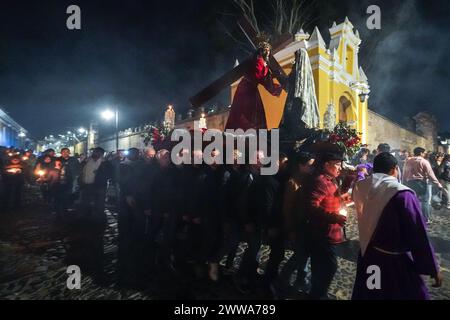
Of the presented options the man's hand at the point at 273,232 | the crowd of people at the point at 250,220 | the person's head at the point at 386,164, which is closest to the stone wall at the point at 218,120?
the crowd of people at the point at 250,220

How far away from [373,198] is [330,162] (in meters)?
0.71

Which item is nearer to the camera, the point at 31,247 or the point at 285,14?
the point at 31,247

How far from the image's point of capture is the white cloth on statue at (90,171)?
6950 mm

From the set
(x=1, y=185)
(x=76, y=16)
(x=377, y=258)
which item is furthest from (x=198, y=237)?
(x=1, y=185)

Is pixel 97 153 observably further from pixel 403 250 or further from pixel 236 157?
pixel 403 250

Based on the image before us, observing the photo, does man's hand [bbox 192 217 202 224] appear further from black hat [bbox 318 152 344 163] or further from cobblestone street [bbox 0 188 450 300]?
black hat [bbox 318 152 344 163]

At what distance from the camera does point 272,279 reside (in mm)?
3385

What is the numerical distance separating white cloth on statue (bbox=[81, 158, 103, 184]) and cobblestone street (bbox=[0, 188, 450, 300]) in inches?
49.6

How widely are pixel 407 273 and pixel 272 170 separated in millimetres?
1978

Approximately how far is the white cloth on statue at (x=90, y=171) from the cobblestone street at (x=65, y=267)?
126 cm

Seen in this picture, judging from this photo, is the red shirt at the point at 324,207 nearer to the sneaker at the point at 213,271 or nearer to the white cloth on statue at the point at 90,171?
the sneaker at the point at 213,271
